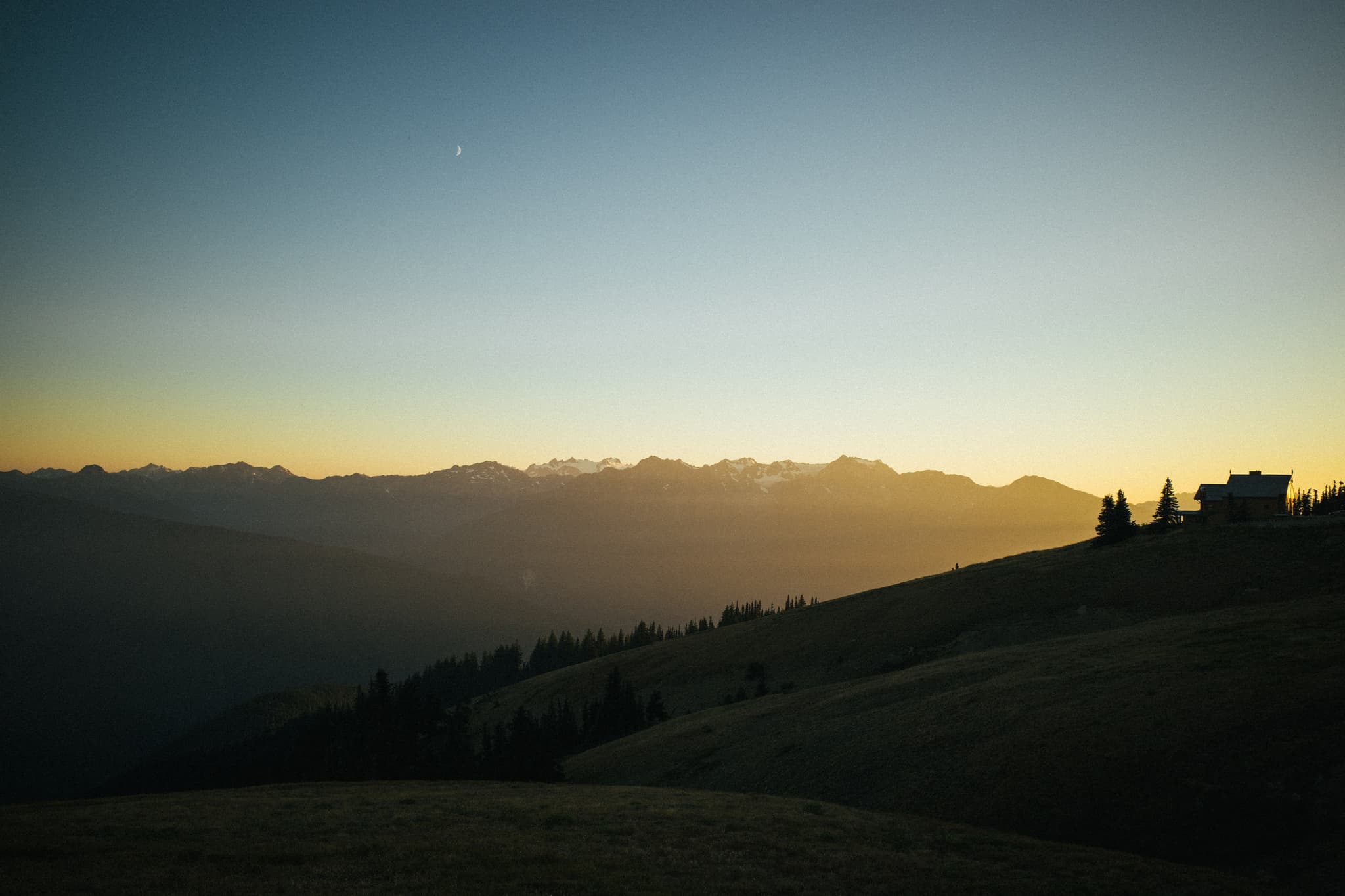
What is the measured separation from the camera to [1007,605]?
266 ft

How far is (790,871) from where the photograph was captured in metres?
20.6

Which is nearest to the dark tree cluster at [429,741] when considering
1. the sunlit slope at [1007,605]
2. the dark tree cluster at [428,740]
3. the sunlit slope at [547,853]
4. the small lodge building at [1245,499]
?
the dark tree cluster at [428,740]

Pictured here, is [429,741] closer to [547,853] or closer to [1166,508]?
[547,853]

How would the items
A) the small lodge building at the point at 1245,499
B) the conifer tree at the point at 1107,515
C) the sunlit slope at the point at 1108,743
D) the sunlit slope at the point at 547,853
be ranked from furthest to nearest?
the conifer tree at the point at 1107,515
the small lodge building at the point at 1245,499
the sunlit slope at the point at 1108,743
the sunlit slope at the point at 547,853

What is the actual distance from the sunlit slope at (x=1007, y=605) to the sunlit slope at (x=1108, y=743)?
1419 cm

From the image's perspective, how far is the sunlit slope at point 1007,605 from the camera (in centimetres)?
6619

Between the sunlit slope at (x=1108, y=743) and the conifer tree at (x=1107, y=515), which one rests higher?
the conifer tree at (x=1107, y=515)

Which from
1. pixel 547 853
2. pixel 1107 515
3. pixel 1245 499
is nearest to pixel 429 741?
pixel 547 853

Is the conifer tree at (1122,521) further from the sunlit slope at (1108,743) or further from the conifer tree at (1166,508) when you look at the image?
the sunlit slope at (1108,743)

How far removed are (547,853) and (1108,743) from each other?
83.4 feet

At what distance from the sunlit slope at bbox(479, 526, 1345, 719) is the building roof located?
23514 mm

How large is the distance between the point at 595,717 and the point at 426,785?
5168 centimetres

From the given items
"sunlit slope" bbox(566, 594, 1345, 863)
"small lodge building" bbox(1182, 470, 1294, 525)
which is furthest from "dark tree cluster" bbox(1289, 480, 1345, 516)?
"sunlit slope" bbox(566, 594, 1345, 863)

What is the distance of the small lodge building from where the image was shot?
97.4 meters
